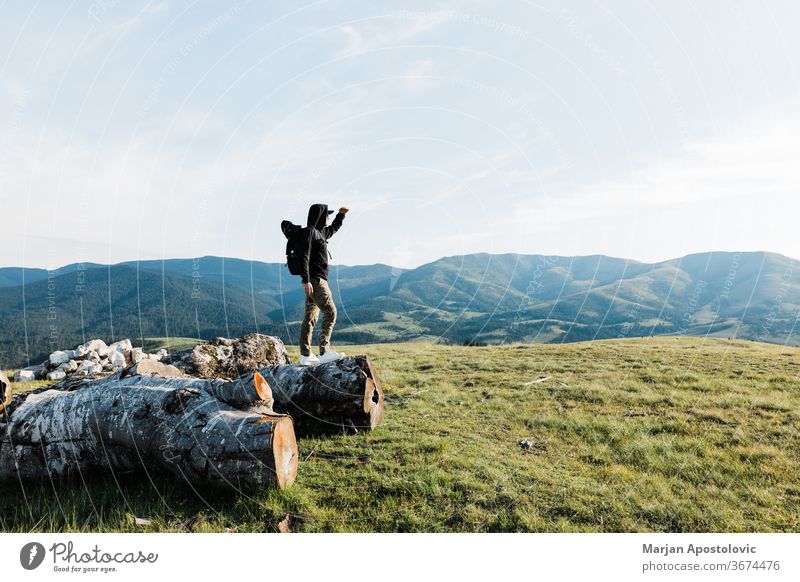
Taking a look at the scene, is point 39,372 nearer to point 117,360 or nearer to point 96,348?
point 96,348

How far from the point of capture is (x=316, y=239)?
1325 centimetres

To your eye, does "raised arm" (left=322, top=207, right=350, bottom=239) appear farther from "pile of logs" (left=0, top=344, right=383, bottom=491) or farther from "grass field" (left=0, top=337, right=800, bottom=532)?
"pile of logs" (left=0, top=344, right=383, bottom=491)

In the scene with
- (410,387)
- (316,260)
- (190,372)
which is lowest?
(410,387)

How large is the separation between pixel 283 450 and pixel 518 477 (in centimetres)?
404

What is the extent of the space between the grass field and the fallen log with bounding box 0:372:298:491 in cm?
32

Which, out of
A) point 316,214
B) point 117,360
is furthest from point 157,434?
point 117,360

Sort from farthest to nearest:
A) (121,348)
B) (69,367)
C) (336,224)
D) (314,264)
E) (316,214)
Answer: (121,348) < (69,367) < (336,224) < (314,264) < (316,214)

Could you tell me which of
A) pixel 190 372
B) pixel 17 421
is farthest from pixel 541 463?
pixel 190 372

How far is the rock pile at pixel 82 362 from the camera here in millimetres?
20047

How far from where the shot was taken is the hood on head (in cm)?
1338

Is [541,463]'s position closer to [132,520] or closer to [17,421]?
[132,520]

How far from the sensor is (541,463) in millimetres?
8250

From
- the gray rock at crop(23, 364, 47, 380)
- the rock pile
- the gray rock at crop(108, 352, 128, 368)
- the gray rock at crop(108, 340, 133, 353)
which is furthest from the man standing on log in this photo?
the gray rock at crop(23, 364, 47, 380)

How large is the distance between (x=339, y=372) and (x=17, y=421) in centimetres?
588
